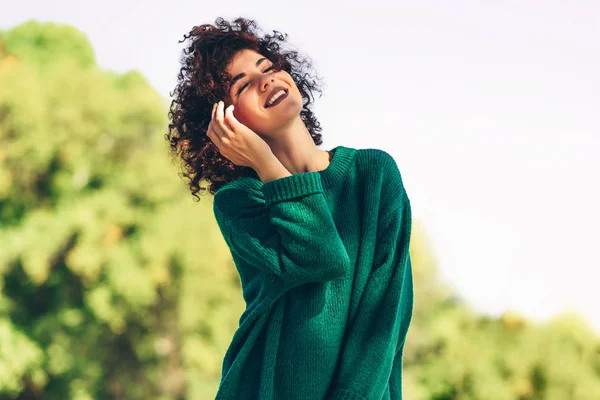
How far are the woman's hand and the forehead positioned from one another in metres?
0.17

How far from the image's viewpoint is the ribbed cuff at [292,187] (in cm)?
186

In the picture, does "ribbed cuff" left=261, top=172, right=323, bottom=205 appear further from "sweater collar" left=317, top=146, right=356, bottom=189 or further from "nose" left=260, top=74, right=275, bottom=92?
"nose" left=260, top=74, right=275, bottom=92

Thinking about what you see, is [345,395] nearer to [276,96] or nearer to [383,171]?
[383,171]

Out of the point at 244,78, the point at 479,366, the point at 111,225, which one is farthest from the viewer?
the point at 111,225

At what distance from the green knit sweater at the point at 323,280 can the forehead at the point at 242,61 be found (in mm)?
293

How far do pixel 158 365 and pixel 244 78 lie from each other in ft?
36.5

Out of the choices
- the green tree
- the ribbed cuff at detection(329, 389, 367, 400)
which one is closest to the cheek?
the ribbed cuff at detection(329, 389, 367, 400)

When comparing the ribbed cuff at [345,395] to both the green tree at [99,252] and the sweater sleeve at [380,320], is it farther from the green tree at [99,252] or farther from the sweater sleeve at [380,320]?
the green tree at [99,252]

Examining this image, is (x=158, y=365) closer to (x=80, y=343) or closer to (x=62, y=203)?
(x=80, y=343)

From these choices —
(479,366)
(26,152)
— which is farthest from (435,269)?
(26,152)

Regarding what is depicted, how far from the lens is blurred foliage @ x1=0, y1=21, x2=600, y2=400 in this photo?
461 inches

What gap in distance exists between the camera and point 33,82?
11.8 meters

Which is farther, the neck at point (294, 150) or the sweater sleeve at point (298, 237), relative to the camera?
the neck at point (294, 150)

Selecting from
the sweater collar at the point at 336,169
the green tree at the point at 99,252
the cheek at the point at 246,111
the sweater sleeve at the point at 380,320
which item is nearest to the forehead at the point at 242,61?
the cheek at the point at 246,111
